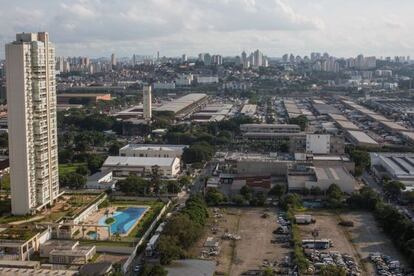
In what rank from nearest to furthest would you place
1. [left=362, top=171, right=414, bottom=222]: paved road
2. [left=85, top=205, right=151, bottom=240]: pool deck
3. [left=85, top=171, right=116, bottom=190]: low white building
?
[left=85, top=205, right=151, bottom=240]: pool deck
[left=362, top=171, right=414, bottom=222]: paved road
[left=85, top=171, right=116, bottom=190]: low white building

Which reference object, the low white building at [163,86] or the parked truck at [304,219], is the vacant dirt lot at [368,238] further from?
the low white building at [163,86]

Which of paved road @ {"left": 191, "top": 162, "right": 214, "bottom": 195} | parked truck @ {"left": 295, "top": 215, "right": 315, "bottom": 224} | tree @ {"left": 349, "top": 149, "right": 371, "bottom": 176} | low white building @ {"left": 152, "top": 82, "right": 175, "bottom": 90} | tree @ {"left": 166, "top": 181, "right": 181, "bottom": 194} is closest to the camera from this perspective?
parked truck @ {"left": 295, "top": 215, "right": 315, "bottom": 224}

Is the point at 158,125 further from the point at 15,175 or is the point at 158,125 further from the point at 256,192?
the point at 15,175

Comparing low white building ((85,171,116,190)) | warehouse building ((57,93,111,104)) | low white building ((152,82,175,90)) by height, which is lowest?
low white building ((85,171,116,190))

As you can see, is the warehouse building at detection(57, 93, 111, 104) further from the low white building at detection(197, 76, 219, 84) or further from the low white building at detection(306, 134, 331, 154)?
the low white building at detection(306, 134, 331, 154)

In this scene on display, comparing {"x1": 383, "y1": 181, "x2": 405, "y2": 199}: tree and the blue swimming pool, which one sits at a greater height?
{"x1": 383, "y1": 181, "x2": 405, "y2": 199}: tree

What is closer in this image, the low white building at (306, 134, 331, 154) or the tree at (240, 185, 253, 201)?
the tree at (240, 185, 253, 201)

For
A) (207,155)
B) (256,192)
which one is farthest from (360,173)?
(207,155)

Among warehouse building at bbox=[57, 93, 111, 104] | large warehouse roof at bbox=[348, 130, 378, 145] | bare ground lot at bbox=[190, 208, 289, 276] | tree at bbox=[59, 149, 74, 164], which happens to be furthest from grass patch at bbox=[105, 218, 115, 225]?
warehouse building at bbox=[57, 93, 111, 104]
